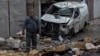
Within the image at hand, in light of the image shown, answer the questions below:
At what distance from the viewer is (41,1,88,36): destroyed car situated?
20.1 meters

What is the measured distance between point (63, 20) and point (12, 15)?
271cm

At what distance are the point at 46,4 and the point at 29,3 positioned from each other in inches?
232

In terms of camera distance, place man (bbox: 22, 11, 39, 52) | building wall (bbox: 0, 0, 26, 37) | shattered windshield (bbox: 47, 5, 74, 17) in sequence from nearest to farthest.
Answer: man (bbox: 22, 11, 39, 52) → building wall (bbox: 0, 0, 26, 37) → shattered windshield (bbox: 47, 5, 74, 17)

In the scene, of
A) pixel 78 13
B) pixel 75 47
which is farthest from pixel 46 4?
pixel 75 47

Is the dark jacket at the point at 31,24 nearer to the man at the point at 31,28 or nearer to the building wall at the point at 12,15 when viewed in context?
the man at the point at 31,28

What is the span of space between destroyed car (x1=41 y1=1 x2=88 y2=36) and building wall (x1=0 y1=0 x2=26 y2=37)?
1430 mm

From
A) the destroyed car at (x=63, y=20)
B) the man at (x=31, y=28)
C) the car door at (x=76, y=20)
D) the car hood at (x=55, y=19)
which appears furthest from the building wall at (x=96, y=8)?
the man at (x=31, y=28)

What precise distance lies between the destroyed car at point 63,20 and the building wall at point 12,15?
A: 4.69 feet

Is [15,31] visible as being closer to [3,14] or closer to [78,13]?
[3,14]

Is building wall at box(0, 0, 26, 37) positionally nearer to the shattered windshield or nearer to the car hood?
the car hood

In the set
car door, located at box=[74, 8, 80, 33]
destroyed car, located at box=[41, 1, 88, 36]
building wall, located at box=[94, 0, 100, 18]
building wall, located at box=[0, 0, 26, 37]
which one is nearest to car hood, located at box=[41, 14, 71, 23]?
destroyed car, located at box=[41, 1, 88, 36]

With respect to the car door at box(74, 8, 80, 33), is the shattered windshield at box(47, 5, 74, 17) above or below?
above

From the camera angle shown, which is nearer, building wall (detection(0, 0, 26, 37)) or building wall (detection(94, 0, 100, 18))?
building wall (detection(0, 0, 26, 37))

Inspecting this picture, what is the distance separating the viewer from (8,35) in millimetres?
19516
